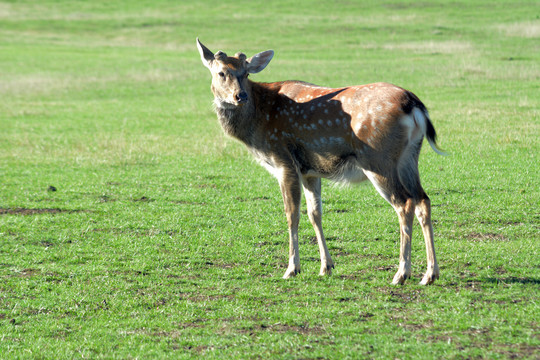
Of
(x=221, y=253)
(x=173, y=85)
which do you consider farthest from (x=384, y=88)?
(x=173, y=85)

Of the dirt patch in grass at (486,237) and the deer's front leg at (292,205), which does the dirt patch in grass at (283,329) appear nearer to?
the deer's front leg at (292,205)

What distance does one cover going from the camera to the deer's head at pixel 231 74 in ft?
30.2

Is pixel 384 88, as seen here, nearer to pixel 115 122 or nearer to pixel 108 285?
pixel 108 285

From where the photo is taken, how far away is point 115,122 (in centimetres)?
2308

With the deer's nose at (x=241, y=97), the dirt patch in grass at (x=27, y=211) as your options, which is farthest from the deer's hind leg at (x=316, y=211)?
the dirt patch in grass at (x=27, y=211)

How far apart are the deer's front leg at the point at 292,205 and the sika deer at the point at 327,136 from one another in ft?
0.04

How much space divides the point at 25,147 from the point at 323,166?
42.9 feet

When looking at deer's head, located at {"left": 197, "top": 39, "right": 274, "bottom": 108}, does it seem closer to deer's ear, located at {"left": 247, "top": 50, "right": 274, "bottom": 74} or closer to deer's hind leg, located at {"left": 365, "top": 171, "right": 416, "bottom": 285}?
deer's ear, located at {"left": 247, "top": 50, "right": 274, "bottom": 74}

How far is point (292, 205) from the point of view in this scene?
29.3 feet

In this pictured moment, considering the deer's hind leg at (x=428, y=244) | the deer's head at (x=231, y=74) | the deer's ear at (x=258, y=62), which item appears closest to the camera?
the deer's hind leg at (x=428, y=244)

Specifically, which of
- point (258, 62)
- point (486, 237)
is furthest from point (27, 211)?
point (486, 237)

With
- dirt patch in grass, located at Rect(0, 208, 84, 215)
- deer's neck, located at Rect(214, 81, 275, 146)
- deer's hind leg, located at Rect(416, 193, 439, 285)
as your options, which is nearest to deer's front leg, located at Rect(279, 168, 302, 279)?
deer's neck, located at Rect(214, 81, 275, 146)

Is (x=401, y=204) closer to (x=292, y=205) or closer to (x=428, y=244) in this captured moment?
(x=428, y=244)

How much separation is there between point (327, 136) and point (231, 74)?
1633 millimetres
